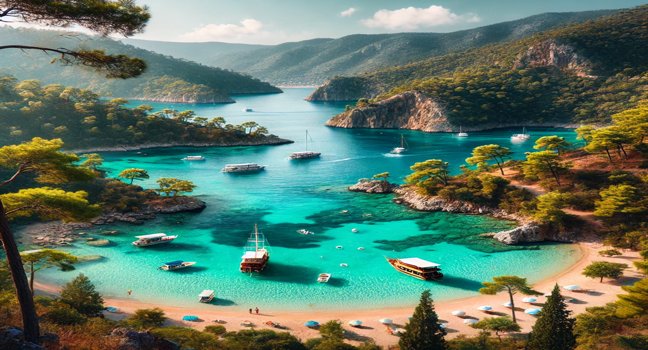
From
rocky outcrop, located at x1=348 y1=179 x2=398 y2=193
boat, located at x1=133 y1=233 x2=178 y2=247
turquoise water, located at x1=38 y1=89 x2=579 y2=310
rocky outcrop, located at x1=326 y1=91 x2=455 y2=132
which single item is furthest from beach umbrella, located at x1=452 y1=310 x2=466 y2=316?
rocky outcrop, located at x1=326 y1=91 x2=455 y2=132

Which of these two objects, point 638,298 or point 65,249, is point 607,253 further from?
point 65,249

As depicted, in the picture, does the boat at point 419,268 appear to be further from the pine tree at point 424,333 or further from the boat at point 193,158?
the boat at point 193,158

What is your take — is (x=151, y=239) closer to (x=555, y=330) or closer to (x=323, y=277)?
(x=323, y=277)

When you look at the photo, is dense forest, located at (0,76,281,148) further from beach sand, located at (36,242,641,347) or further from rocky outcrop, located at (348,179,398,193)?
beach sand, located at (36,242,641,347)

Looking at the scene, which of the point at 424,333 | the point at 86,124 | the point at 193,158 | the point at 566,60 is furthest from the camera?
the point at 566,60

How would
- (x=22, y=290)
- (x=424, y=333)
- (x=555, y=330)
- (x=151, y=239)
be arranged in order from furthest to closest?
(x=151, y=239) < (x=424, y=333) < (x=555, y=330) < (x=22, y=290)

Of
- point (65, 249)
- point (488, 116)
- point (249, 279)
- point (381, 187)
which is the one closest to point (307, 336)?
point (249, 279)

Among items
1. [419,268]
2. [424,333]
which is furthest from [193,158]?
[424,333]
